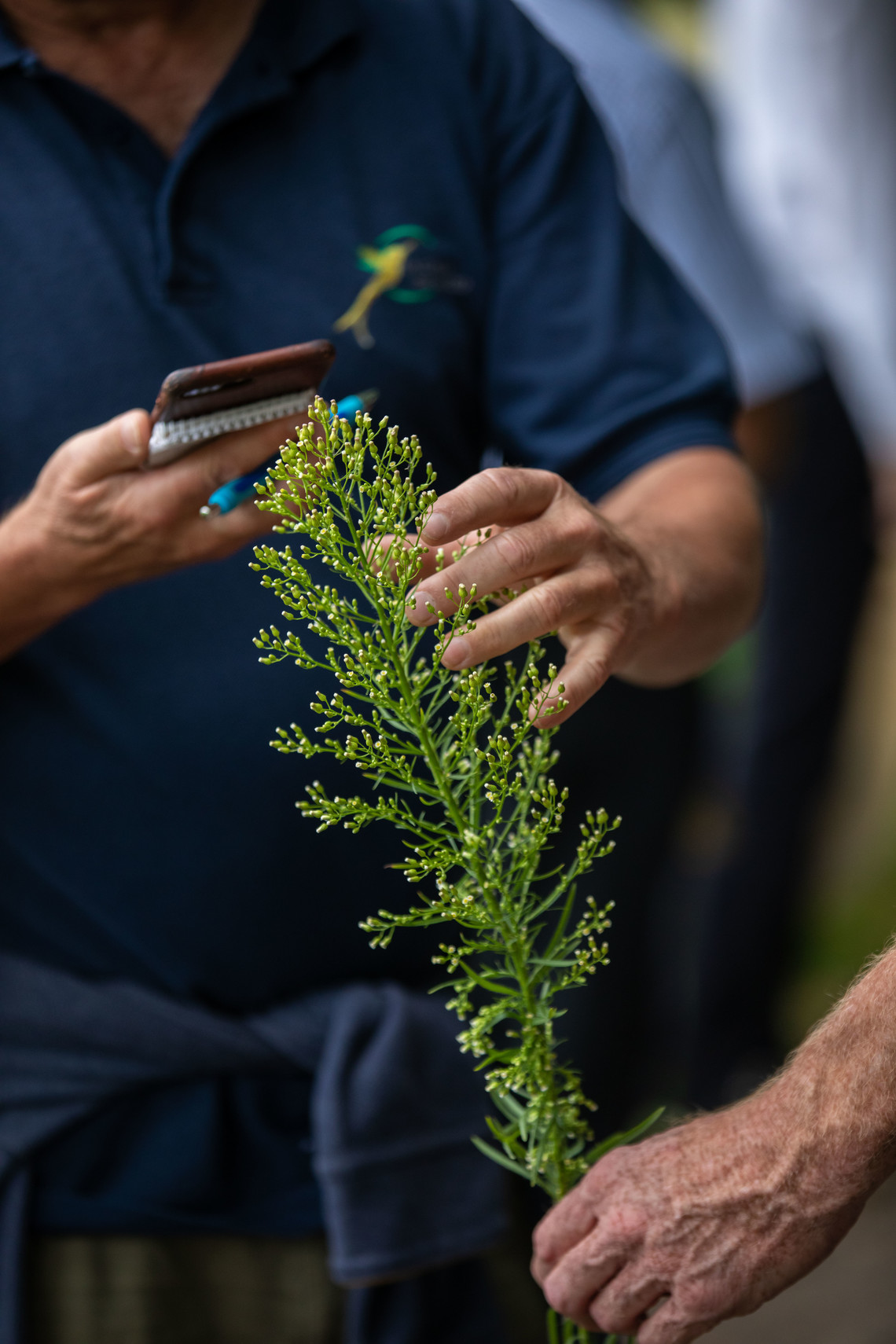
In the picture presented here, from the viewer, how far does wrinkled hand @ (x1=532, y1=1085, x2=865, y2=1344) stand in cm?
58

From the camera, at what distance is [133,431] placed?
69cm

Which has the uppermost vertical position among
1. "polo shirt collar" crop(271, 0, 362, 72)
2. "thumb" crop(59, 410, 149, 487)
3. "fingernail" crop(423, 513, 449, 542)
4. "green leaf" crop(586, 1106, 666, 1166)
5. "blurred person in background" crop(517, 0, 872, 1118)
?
"polo shirt collar" crop(271, 0, 362, 72)

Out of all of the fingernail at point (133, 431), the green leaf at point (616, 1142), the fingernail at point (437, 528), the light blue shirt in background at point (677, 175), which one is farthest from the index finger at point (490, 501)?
the light blue shirt in background at point (677, 175)

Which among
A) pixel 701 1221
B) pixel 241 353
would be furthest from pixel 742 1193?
pixel 241 353

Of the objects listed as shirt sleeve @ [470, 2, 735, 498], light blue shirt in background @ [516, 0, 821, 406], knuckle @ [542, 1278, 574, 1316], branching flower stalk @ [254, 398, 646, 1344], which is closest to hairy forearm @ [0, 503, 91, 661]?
branching flower stalk @ [254, 398, 646, 1344]

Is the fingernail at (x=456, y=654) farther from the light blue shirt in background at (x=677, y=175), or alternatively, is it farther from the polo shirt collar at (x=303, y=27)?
the light blue shirt in background at (x=677, y=175)

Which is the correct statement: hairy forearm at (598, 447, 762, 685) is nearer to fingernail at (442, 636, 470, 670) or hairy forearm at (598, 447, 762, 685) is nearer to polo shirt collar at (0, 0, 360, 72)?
fingernail at (442, 636, 470, 670)

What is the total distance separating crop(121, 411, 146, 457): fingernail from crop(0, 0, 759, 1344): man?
0.10 metres

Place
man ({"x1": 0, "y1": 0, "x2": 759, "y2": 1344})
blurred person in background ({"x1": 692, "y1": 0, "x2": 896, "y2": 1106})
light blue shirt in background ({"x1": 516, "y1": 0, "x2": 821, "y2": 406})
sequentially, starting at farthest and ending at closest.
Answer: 1. blurred person in background ({"x1": 692, "y1": 0, "x2": 896, "y2": 1106})
2. light blue shirt in background ({"x1": 516, "y1": 0, "x2": 821, "y2": 406})
3. man ({"x1": 0, "y1": 0, "x2": 759, "y2": 1344})

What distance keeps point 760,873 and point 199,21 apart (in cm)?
170

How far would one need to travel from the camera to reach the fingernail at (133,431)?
2.26 ft

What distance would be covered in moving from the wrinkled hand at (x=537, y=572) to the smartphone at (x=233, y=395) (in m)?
0.12

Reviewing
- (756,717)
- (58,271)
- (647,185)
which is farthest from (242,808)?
(756,717)

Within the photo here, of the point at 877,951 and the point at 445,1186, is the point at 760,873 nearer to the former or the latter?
the point at 445,1186
